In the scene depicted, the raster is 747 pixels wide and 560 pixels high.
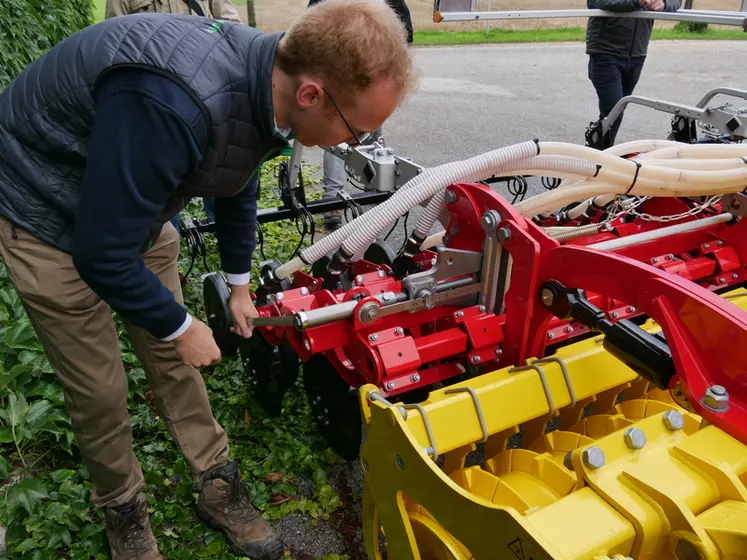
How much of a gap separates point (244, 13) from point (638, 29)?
16403 millimetres

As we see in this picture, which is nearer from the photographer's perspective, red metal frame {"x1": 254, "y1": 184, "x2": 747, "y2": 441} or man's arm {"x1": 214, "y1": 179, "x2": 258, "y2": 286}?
red metal frame {"x1": 254, "y1": 184, "x2": 747, "y2": 441}

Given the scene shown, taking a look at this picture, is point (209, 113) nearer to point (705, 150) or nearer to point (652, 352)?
point (652, 352)

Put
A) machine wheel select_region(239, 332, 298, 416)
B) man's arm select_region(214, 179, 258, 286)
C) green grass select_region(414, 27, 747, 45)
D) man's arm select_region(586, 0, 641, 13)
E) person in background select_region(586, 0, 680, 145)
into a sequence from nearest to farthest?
man's arm select_region(214, 179, 258, 286), machine wheel select_region(239, 332, 298, 416), man's arm select_region(586, 0, 641, 13), person in background select_region(586, 0, 680, 145), green grass select_region(414, 27, 747, 45)

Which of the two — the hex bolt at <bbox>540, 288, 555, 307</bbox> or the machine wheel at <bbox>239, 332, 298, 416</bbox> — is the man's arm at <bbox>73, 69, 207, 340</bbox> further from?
the machine wheel at <bbox>239, 332, 298, 416</bbox>

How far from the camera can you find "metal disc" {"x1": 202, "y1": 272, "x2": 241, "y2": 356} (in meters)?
2.58

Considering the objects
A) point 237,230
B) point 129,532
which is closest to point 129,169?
point 237,230

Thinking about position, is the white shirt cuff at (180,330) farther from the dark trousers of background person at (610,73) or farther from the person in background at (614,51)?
the dark trousers of background person at (610,73)

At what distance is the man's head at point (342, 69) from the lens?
1397 millimetres

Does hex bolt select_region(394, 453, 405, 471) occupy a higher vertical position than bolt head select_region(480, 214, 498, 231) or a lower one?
lower

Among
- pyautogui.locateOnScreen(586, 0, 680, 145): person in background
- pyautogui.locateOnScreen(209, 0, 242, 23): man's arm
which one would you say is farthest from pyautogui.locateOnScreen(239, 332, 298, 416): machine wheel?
pyautogui.locateOnScreen(586, 0, 680, 145): person in background

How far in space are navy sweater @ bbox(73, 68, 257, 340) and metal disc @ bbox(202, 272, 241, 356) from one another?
1.02 m

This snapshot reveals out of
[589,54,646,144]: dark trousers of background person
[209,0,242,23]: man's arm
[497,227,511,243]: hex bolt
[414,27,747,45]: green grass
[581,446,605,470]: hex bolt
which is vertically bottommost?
[581,446,605,470]: hex bolt

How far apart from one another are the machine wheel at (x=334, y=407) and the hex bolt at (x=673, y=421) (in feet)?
3.91

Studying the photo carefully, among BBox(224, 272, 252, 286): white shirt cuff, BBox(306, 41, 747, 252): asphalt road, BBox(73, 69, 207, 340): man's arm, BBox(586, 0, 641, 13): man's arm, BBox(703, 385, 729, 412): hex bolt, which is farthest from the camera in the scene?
BBox(306, 41, 747, 252): asphalt road
